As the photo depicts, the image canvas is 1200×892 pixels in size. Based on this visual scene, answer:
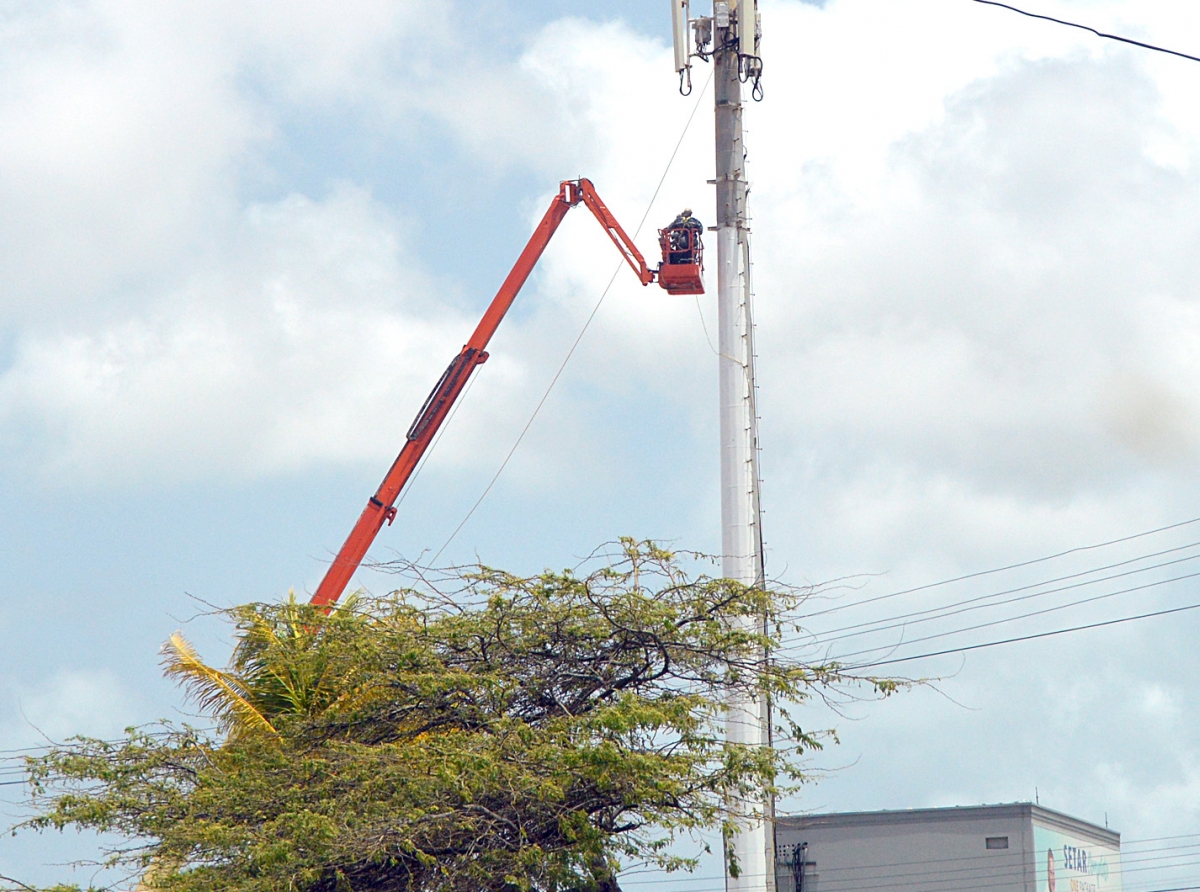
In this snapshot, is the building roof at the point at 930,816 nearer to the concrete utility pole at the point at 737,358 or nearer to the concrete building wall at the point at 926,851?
the concrete building wall at the point at 926,851

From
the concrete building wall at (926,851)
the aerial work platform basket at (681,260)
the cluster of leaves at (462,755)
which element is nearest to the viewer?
the cluster of leaves at (462,755)

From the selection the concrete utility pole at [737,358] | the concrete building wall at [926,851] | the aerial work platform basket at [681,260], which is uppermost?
the aerial work platform basket at [681,260]

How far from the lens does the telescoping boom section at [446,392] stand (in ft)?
98.8

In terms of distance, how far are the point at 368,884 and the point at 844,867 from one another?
32.8m

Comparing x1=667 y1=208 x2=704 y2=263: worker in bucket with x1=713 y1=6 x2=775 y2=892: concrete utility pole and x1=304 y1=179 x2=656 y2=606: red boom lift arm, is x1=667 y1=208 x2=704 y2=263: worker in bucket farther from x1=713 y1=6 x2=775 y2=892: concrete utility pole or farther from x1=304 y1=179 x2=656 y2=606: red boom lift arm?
x1=713 y1=6 x2=775 y2=892: concrete utility pole

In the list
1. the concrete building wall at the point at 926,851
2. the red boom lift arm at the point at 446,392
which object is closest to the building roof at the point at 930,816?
the concrete building wall at the point at 926,851

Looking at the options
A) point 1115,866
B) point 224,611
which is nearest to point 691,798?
point 224,611

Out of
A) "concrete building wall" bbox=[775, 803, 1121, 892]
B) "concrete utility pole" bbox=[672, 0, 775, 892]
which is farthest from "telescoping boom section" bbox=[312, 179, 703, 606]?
"concrete building wall" bbox=[775, 803, 1121, 892]

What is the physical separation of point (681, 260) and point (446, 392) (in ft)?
19.2

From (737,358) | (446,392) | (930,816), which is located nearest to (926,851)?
(930,816)

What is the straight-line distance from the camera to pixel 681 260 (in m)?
28.1

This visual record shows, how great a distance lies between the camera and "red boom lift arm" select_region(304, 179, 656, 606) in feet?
98.9

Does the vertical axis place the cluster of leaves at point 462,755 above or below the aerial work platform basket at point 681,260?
below

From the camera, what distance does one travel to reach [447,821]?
1538cm
